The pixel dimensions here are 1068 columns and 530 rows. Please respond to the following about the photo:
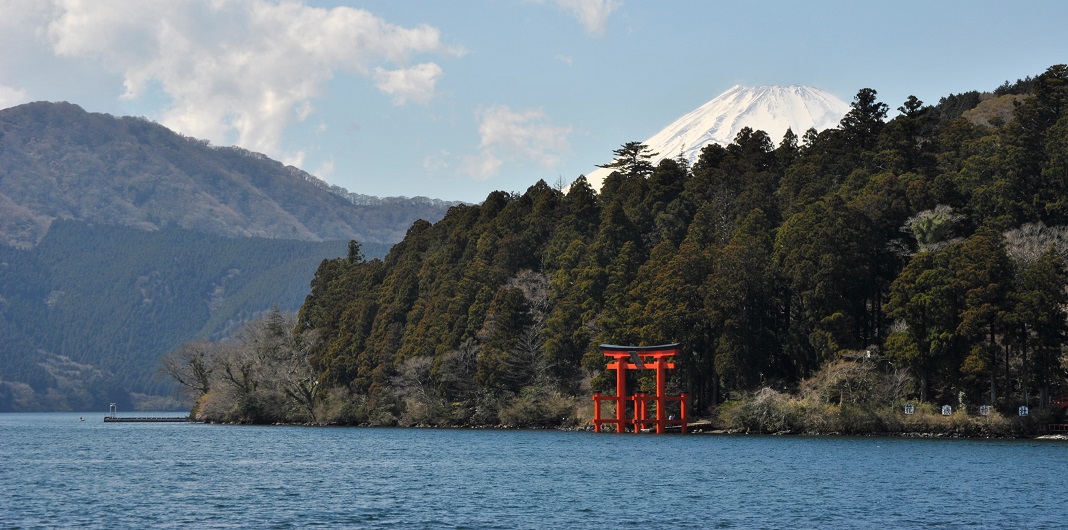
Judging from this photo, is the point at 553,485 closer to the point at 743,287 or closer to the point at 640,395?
the point at 640,395

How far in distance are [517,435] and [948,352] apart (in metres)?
25.3

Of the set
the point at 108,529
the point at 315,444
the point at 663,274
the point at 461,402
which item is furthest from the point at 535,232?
the point at 108,529

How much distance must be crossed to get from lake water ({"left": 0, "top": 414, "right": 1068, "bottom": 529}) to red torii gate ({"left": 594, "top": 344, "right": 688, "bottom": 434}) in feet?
24.7

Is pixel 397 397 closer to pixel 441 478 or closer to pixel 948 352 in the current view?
pixel 948 352

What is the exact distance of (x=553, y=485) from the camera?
4334 centimetres

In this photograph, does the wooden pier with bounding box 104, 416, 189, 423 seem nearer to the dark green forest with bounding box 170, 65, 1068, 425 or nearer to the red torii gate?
the dark green forest with bounding box 170, 65, 1068, 425

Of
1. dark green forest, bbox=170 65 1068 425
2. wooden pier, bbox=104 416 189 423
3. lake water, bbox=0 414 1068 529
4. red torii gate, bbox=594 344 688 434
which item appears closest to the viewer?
lake water, bbox=0 414 1068 529

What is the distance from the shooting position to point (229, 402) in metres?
109

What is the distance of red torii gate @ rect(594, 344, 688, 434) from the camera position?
7444cm

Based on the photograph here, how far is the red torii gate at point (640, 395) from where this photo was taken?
74.4 m

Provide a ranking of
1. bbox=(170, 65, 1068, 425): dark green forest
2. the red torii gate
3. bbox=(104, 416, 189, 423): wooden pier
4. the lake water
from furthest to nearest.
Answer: bbox=(104, 416, 189, 423): wooden pier, the red torii gate, bbox=(170, 65, 1068, 425): dark green forest, the lake water

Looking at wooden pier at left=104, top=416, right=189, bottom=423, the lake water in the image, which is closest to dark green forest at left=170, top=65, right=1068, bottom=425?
the lake water

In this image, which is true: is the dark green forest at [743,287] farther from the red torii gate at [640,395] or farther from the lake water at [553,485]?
the lake water at [553,485]

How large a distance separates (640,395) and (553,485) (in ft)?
110
